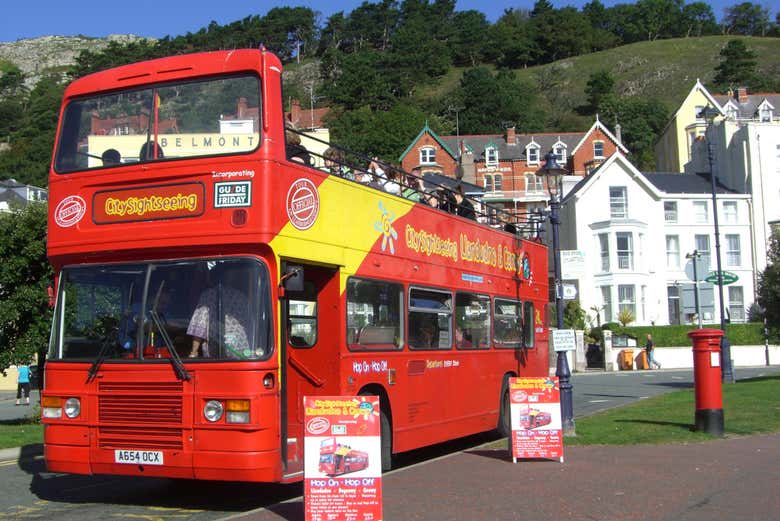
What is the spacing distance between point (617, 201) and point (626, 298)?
6677 mm

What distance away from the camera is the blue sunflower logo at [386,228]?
11.8 metres

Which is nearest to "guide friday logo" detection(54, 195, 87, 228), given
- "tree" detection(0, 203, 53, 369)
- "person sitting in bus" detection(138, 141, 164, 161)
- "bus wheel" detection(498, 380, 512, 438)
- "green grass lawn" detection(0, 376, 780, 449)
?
"person sitting in bus" detection(138, 141, 164, 161)

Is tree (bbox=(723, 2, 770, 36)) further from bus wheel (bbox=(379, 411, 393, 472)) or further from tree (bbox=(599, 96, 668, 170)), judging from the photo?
bus wheel (bbox=(379, 411, 393, 472))

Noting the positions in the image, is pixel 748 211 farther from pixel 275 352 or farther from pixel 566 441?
pixel 275 352

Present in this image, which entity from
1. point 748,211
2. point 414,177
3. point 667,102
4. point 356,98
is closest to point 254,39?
point 356,98

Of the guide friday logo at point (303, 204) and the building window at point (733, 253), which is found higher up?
the building window at point (733, 253)

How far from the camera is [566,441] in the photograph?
47.4ft

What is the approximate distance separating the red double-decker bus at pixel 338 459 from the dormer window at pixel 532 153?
277 feet

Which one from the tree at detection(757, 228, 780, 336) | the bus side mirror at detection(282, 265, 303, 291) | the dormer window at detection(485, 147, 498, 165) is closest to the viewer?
the bus side mirror at detection(282, 265, 303, 291)

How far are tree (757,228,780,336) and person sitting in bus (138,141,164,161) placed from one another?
25281 mm

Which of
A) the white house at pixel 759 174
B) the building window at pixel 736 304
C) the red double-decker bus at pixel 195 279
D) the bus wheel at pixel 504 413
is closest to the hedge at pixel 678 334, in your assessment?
the building window at pixel 736 304

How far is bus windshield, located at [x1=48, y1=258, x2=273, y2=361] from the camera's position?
9.02 m

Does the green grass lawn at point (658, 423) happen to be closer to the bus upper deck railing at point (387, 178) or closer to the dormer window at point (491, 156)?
the bus upper deck railing at point (387, 178)

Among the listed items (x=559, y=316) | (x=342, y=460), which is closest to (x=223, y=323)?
(x=342, y=460)
